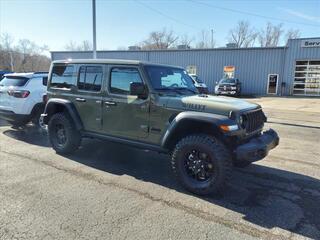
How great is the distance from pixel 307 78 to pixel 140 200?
26502mm

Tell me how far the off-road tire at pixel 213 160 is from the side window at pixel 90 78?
2129 millimetres

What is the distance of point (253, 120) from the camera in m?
4.79

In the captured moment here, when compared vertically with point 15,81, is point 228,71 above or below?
above

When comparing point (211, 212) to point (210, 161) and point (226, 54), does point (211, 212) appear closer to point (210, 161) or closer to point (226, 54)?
point (210, 161)

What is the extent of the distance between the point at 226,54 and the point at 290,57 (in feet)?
19.5

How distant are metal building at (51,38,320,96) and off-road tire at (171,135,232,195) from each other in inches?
995

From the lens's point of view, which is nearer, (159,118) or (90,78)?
(159,118)

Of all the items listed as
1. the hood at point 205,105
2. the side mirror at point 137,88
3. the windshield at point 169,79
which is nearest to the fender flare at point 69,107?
the side mirror at point 137,88

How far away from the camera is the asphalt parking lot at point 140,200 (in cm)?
346

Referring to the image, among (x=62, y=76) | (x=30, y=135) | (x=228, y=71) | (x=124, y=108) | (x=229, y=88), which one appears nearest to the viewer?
(x=124, y=108)

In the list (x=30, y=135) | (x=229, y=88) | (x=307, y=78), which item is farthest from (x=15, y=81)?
(x=307, y=78)

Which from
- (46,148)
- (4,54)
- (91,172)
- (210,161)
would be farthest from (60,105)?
(4,54)

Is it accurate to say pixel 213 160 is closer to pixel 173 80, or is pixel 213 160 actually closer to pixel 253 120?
pixel 253 120

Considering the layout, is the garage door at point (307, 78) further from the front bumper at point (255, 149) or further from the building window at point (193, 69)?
the front bumper at point (255, 149)
